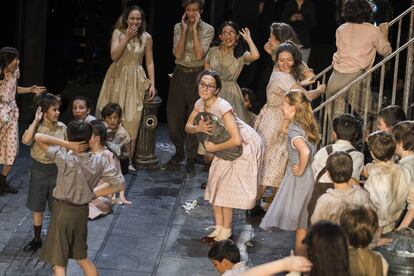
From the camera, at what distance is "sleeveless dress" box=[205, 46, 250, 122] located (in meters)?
11.1

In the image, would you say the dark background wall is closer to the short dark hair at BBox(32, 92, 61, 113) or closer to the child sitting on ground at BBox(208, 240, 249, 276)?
the short dark hair at BBox(32, 92, 61, 113)

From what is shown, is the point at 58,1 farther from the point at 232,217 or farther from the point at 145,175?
the point at 232,217

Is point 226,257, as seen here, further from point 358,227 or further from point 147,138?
point 147,138

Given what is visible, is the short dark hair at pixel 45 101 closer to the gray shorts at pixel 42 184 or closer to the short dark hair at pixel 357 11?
the gray shorts at pixel 42 184

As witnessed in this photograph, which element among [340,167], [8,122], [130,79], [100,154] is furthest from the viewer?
[130,79]

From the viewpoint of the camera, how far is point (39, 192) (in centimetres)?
930

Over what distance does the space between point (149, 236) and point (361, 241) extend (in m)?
3.79

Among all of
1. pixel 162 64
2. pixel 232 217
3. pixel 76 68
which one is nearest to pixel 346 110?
pixel 232 217

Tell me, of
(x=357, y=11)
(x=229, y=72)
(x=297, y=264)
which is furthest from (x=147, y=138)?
(x=297, y=264)

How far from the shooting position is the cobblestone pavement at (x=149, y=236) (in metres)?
8.94

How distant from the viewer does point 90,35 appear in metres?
14.6

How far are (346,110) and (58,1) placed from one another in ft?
18.7

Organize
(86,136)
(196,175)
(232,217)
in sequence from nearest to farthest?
(86,136)
(232,217)
(196,175)

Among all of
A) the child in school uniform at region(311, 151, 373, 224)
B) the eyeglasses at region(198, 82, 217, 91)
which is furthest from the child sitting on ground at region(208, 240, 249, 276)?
the eyeglasses at region(198, 82, 217, 91)
